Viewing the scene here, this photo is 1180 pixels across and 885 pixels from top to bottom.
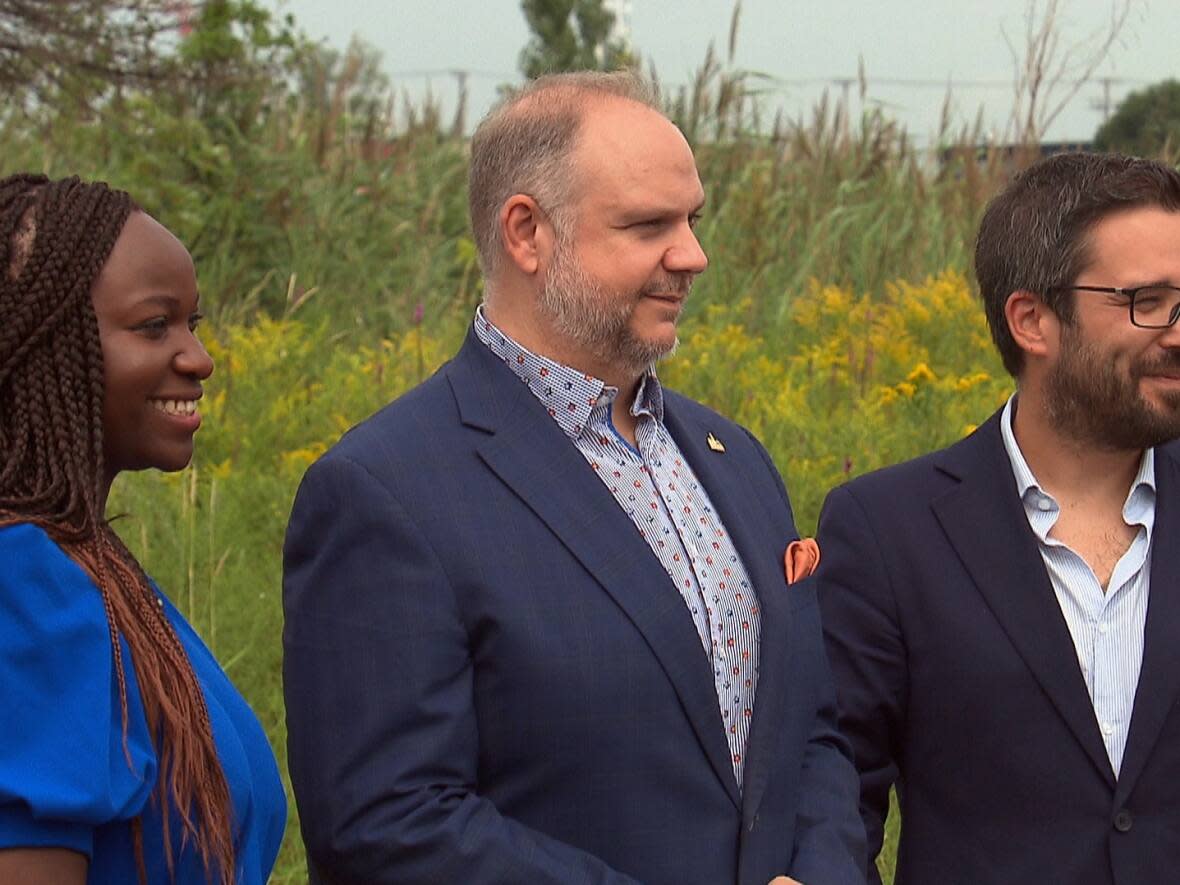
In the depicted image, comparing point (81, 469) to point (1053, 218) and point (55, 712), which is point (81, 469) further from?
point (1053, 218)

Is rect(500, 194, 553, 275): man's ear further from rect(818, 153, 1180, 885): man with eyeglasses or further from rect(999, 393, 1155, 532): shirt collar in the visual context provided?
rect(999, 393, 1155, 532): shirt collar

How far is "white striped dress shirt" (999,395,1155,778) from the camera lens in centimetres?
306

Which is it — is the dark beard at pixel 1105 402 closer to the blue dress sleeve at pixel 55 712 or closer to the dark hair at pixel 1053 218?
the dark hair at pixel 1053 218

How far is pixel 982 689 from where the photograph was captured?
3.09 metres

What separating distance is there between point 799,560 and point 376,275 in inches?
245

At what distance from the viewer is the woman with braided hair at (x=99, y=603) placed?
76.9 inches

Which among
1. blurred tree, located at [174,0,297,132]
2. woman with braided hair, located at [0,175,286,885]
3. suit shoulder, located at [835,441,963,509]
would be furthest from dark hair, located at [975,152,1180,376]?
blurred tree, located at [174,0,297,132]

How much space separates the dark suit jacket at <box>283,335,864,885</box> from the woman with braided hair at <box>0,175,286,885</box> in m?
0.18

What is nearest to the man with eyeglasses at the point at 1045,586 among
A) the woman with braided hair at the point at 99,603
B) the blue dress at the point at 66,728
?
the woman with braided hair at the point at 99,603

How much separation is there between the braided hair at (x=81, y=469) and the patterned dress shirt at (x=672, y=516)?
0.76m

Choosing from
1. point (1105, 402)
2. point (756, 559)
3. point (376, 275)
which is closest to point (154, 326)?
point (756, 559)

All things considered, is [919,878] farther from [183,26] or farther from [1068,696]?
[183,26]

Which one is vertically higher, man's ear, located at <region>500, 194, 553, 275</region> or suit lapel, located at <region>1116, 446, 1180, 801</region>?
man's ear, located at <region>500, 194, 553, 275</region>

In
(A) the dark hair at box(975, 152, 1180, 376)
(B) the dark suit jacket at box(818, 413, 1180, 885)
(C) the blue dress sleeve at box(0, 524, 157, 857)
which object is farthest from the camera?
(A) the dark hair at box(975, 152, 1180, 376)
